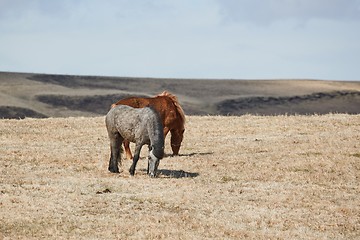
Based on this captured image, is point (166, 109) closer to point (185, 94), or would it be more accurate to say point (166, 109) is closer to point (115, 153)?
point (115, 153)

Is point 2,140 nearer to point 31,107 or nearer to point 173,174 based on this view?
point 173,174

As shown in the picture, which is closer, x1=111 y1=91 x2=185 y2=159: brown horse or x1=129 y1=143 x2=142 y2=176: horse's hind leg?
x1=129 y1=143 x2=142 y2=176: horse's hind leg

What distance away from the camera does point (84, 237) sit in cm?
1777

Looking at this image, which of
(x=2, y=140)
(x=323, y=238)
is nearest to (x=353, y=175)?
(x=323, y=238)

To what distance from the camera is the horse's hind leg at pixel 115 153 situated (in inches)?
1050

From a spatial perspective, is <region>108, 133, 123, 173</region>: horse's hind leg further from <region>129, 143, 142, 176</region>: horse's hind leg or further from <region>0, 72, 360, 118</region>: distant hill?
<region>0, 72, 360, 118</region>: distant hill

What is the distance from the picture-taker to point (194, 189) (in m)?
23.6

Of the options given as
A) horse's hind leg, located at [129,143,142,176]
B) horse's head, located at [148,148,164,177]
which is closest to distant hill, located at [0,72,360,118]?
horse's hind leg, located at [129,143,142,176]

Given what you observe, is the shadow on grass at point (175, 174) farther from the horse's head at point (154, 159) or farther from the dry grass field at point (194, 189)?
the horse's head at point (154, 159)

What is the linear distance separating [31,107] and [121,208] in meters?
74.6

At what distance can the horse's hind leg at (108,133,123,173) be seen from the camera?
26.7 metres

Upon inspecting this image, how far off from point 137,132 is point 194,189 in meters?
3.31

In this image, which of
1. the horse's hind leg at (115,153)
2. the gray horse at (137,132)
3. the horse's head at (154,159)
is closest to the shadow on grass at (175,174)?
the horse's head at (154,159)

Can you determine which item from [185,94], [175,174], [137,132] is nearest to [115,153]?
[137,132]
